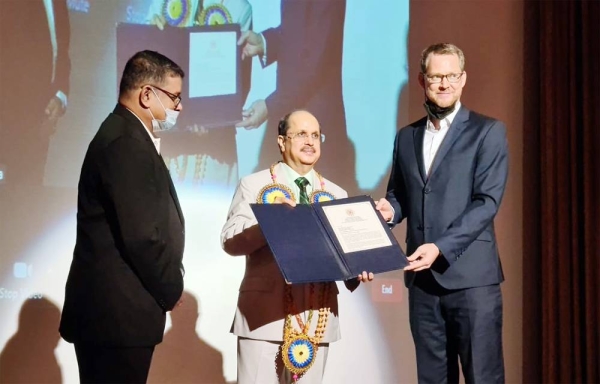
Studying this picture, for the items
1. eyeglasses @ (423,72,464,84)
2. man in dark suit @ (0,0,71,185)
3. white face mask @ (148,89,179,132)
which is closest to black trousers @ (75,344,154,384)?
white face mask @ (148,89,179,132)

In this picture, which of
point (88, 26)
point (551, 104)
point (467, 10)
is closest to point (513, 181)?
point (551, 104)

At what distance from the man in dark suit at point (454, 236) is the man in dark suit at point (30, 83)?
7.12ft

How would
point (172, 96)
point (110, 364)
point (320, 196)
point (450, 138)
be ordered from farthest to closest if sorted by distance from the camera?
point (320, 196) → point (450, 138) → point (172, 96) → point (110, 364)

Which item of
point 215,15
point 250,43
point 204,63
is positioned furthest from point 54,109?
point 250,43

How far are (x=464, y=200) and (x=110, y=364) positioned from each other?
4.14ft

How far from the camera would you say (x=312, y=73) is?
3.84 m

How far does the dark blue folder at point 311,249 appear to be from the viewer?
2.19 m

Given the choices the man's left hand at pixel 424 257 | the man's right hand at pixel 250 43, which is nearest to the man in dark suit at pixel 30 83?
the man's right hand at pixel 250 43

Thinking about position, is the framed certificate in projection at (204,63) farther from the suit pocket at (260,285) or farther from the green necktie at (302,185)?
the suit pocket at (260,285)

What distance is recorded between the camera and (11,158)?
11.8 feet

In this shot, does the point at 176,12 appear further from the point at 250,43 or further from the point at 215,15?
the point at 250,43

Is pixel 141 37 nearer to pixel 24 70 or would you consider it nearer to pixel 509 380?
pixel 24 70

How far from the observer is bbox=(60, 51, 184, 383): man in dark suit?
197 centimetres

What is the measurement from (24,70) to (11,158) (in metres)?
0.48
